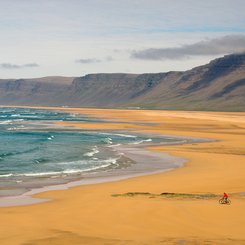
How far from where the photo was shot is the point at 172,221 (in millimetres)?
19062

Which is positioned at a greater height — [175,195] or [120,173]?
[175,195]

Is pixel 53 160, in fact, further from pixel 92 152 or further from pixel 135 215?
pixel 135 215

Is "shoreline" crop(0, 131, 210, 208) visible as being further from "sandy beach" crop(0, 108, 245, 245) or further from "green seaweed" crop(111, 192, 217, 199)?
"green seaweed" crop(111, 192, 217, 199)

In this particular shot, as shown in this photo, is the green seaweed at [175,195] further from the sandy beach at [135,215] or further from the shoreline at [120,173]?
the shoreline at [120,173]

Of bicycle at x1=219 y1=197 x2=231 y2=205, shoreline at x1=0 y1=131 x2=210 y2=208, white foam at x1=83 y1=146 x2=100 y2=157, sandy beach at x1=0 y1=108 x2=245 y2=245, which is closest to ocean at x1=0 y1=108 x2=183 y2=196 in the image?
white foam at x1=83 y1=146 x2=100 y2=157

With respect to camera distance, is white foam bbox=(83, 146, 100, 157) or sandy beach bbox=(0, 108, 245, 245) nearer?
sandy beach bbox=(0, 108, 245, 245)

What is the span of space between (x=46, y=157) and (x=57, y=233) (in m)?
28.6

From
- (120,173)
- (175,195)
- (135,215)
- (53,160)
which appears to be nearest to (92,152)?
(53,160)

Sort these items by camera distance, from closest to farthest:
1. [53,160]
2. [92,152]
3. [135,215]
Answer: [135,215], [53,160], [92,152]

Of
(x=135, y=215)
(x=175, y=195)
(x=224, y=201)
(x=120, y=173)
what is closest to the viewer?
(x=135, y=215)

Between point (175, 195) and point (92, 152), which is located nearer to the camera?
point (175, 195)

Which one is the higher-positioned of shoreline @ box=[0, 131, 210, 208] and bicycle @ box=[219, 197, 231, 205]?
bicycle @ box=[219, 197, 231, 205]

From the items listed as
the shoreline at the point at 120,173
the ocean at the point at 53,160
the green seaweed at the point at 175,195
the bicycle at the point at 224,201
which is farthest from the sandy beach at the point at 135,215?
the ocean at the point at 53,160

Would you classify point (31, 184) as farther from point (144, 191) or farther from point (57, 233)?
point (57, 233)
